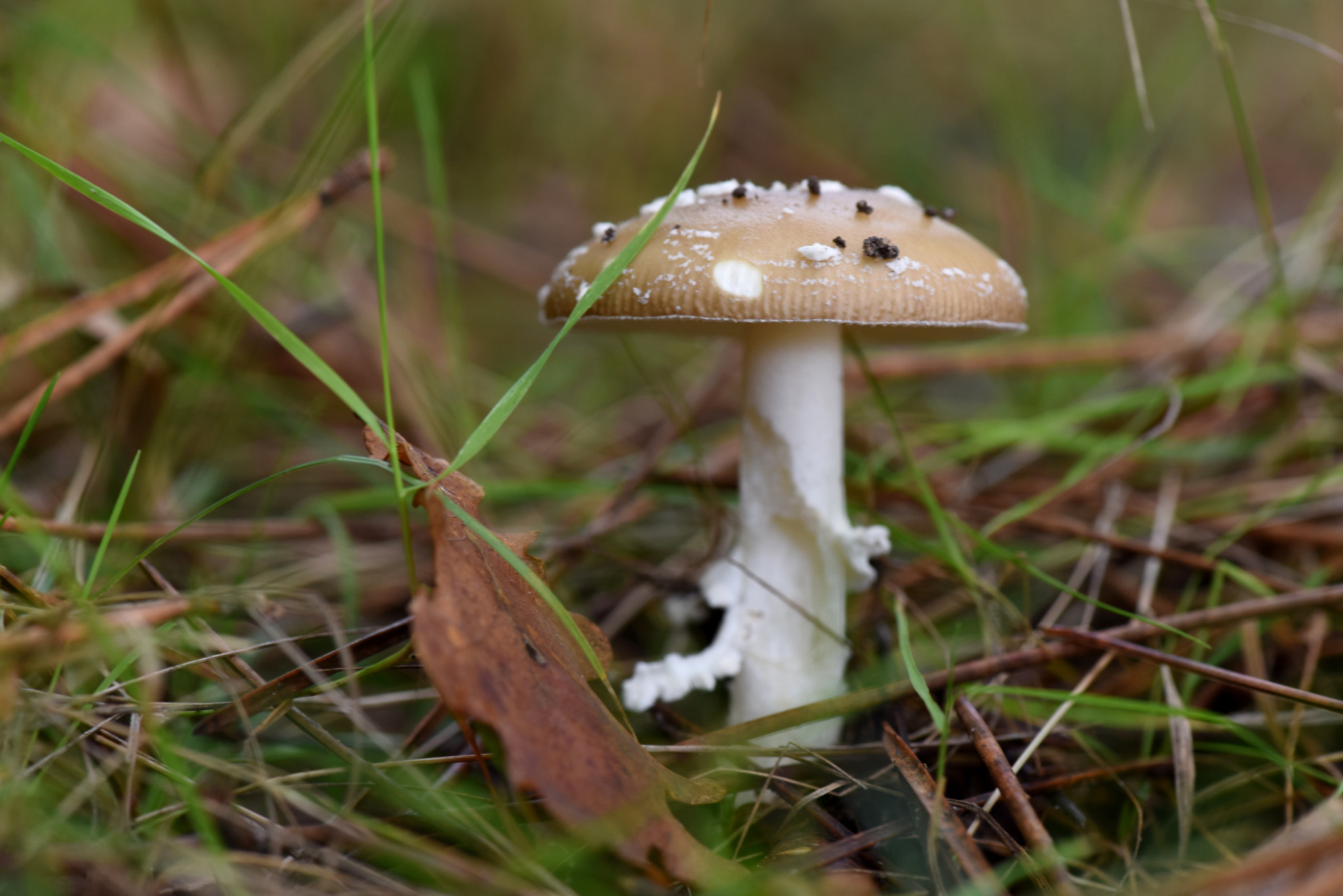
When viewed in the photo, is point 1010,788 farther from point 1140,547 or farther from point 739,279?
point 739,279

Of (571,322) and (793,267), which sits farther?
(793,267)

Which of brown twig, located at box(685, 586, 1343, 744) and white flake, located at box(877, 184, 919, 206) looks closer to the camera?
brown twig, located at box(685, 586, 1343, 744)

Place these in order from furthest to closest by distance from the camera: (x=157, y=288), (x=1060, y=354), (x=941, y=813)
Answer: (x=1060, y=354), (x=157, y=288), (x=941, y=813)

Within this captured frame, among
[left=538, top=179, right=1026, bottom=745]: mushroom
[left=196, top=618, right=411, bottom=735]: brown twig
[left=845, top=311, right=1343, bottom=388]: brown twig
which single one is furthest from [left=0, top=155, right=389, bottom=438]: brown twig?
[left=845, top=311, right=1343, bottom=388]: brown twig

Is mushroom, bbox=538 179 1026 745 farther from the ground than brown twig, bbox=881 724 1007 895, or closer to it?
farther from the ground

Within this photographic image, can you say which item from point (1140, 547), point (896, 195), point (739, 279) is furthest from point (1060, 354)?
point (739, 279)

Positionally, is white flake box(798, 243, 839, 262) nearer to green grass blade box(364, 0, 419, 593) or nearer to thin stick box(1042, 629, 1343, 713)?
green grass blade box(364, 0, 419, 593)

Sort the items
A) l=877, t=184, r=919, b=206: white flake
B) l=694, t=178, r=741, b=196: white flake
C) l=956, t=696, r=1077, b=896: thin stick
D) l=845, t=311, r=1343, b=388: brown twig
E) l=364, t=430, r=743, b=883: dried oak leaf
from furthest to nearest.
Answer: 1. l=845, t=311, r=1343, b=388: brown twig
2. l=877, t=184, r=919, b=206: white flake
3. l=694, t=178, r=741, b=196: white flake
4. l=956, t=696, r=1077, b=896: thin stick
5. l=364, t=430, r=743, b=883: dried oak leaf
